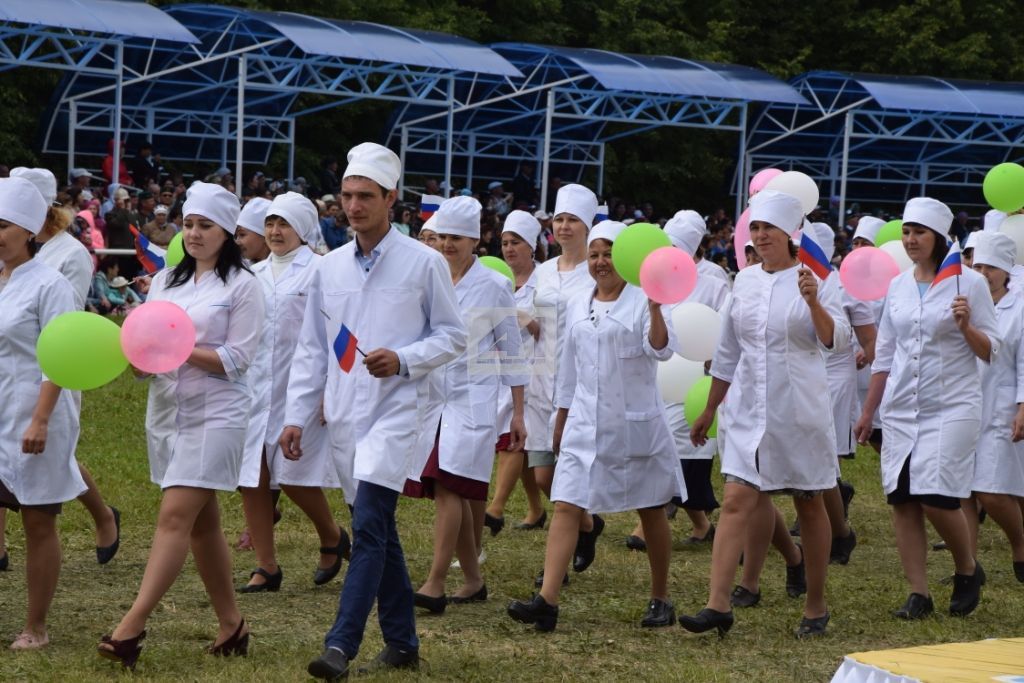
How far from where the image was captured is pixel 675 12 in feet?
137

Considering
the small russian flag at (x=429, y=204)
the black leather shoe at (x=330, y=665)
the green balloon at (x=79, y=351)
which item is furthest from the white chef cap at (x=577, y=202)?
the black leather shoe at (x=330, y=665)

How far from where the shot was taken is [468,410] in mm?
7988

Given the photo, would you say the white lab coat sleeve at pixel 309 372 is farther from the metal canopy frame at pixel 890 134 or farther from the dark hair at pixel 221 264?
the metal canopy frame at pixel 890 134

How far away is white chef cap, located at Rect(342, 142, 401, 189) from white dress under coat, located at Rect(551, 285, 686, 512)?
1645 mm

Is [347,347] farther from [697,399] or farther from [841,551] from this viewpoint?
[841,551]

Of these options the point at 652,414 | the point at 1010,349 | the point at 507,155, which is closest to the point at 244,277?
the point at 652,414

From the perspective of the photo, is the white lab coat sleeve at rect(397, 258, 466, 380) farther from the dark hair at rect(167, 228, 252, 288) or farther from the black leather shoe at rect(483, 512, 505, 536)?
the black leather shoe at rect(483, 512, 505, 536)

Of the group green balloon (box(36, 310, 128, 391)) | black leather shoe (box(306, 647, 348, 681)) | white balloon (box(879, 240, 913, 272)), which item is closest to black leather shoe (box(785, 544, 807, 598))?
white balloon (box(879, 240, 913, 272))

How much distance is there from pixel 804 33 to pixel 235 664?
39909mm

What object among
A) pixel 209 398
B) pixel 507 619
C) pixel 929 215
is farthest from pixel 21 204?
pixel 929 215

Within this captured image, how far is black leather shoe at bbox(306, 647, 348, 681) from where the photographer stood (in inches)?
232

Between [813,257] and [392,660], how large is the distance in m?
2.61

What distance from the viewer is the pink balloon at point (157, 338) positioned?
20.1 ft

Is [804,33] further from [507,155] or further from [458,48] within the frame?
[458,48]
